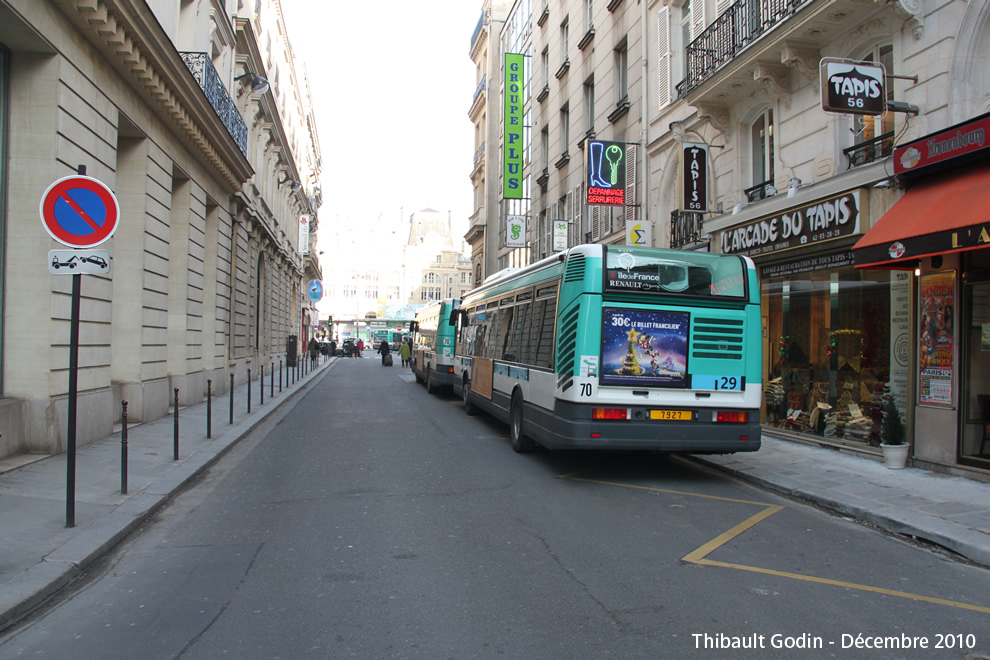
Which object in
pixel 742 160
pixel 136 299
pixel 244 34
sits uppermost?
pixel 244 34

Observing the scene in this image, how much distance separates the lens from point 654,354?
831 centimetres

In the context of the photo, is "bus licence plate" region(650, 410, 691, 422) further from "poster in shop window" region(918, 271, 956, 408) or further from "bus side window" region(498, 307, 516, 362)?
"bus side window" region(498, 307, 516, 362)

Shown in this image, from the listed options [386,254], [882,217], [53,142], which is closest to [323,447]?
[53,142]

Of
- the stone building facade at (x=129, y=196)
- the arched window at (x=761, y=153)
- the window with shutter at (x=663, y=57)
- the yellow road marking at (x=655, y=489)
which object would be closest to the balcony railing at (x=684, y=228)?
the arched window at (x=761, y=153)

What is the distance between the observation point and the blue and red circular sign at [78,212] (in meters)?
5.56

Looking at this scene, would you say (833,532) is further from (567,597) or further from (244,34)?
(244,34)

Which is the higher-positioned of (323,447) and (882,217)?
(882,217)

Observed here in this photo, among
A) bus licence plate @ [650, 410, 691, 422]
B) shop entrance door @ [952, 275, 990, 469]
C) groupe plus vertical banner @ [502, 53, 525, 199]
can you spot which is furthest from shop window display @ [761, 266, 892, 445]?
groupe plus vertical banner @ [502, 53, 525, 199]

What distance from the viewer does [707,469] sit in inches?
374

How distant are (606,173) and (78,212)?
1409 cm

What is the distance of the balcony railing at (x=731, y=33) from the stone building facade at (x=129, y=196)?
10040 millimetres

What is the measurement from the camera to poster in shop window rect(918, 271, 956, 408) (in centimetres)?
855

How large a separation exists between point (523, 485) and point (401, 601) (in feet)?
12.4

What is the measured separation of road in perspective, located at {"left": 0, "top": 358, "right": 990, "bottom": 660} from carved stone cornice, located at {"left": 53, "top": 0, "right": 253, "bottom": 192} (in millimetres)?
6817
